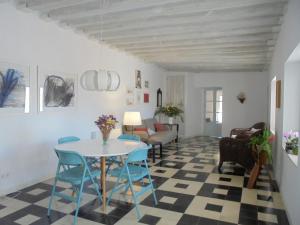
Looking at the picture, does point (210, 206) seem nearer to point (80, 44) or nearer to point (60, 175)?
point (60, 175)

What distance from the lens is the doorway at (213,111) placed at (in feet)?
30.8

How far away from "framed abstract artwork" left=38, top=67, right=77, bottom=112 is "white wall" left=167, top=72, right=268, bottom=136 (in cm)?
516

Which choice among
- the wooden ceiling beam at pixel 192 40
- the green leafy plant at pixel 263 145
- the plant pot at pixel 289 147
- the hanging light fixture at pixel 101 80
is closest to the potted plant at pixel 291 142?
the plant pot at pixel 289 147

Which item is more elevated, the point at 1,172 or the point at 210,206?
the point at 1,172

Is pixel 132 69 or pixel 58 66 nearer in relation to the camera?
pixel 58 66

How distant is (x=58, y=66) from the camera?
421cm

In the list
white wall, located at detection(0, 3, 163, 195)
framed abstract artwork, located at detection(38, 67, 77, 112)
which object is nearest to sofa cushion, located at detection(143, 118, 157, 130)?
white wall, located at detection(0, 3, 163, 195)

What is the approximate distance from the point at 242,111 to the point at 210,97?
1.31 m

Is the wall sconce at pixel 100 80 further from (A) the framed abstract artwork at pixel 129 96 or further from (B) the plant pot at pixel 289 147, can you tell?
(A) the framed abstract artwork at pixel 129 96

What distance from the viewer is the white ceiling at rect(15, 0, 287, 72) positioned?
10.6 feet

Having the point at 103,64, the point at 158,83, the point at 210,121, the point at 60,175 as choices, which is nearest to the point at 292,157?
the point at 60,175

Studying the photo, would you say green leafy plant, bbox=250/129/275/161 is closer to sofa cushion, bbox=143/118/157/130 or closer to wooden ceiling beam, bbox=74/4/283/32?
wooden ceiling beam, bbox=74/4/283/32

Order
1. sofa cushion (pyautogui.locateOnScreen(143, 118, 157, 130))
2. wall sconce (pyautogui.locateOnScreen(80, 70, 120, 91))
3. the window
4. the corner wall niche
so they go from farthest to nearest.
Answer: the window
sofa cushion (pyautogui.locateOnScreen(143, 118, 157, 130))
the corner wall niche
wall sconce (pyautogui.locateOnScreen(80, 70, 120, 91))

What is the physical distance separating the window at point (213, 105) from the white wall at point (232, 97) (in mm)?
284
